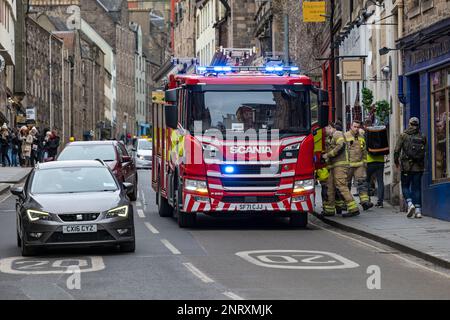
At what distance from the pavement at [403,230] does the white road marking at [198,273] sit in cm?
323

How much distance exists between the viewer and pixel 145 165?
6103 centimetres

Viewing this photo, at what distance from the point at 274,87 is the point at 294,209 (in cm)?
224

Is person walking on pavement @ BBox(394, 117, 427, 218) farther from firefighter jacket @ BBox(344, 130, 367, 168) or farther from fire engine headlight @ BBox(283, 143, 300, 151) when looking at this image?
fire engine headlight @ BBox(283, 143, 300, 151)

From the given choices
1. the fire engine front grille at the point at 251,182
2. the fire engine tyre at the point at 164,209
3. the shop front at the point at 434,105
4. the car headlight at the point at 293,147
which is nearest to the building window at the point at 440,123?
the shop front at the point at 434,105

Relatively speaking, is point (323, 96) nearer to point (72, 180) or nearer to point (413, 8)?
point (413, 8)

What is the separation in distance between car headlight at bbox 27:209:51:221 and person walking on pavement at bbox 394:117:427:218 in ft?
29.3

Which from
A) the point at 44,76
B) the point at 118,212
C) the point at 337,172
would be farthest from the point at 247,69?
the point at 44,76

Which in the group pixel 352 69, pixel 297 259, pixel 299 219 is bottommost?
pixel 297 259

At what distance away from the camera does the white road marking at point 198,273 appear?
48.9 ft

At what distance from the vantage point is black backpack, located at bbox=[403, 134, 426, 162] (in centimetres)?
2445

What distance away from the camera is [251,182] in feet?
75.4

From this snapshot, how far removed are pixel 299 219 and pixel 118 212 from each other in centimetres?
623

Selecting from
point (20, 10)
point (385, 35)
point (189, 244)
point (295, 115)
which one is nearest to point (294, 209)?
point (295, 115)
